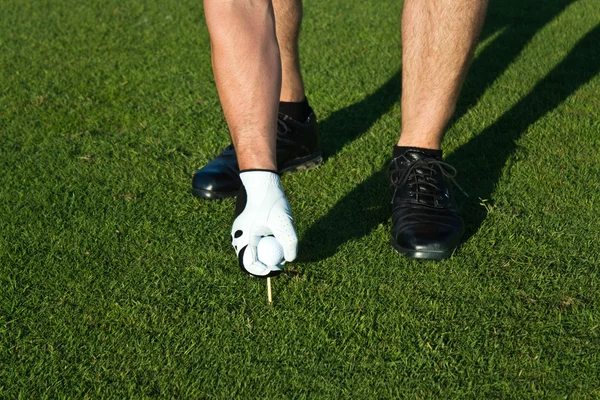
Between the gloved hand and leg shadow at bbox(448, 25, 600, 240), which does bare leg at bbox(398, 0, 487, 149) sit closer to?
leg shadow at bbox(448, 25, 600, 240)

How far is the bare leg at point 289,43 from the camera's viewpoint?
3258 mm

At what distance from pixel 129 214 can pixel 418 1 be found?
1.33m

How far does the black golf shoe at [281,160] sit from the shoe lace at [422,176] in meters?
0.49

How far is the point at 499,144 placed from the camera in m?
3.38

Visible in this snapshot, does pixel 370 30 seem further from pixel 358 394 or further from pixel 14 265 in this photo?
pixel 358 394

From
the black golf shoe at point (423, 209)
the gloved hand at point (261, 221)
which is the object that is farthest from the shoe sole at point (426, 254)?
the gloved hand at point (261, 221)

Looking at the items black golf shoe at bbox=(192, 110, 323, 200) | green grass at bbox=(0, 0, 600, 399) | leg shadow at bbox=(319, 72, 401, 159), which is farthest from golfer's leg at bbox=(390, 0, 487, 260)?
leg shadow at bbox=(319, 72, 401, 159)

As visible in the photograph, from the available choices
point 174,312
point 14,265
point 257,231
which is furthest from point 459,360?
point 14,265

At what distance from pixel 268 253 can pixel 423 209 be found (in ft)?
2.24

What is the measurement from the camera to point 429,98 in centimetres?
286

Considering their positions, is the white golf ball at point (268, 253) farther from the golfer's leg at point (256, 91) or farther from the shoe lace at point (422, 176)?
the shoe lace at point (422, 176)

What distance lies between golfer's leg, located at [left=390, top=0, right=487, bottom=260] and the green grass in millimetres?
140

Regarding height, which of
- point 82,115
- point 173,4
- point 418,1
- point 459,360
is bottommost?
point 173,4

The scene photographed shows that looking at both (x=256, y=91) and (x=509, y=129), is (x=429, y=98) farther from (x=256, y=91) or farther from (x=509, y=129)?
(x=509, y=129)
